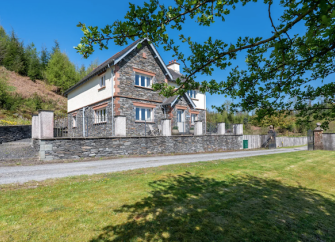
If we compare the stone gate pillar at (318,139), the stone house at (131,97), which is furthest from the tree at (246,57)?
the stone gate pillar at (318,139)

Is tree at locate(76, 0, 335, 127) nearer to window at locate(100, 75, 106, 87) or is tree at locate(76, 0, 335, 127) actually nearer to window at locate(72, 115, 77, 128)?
window at locate(100, 75, 106, 87)

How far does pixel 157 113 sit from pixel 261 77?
15.6m

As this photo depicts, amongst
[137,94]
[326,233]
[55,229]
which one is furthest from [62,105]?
[326,233]

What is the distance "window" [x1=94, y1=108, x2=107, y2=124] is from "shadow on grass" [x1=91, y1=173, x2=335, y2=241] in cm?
1414

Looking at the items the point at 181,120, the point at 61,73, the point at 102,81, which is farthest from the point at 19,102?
the point at 181,120

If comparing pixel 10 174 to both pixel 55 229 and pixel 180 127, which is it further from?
pixel 180 127

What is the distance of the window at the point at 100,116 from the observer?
17484mm

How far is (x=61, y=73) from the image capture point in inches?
1452

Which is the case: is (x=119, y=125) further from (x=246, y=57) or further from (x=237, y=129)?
(x=237, y=129)

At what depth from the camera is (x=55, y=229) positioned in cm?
264

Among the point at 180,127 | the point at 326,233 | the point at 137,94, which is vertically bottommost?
the point at 326,233

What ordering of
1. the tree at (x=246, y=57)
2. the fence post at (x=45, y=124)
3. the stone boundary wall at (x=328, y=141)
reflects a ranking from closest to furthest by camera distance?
the tree at (x=246, y=57) → the fence post at (x=45, y=124) → the stone boundary wall at (x=328, y=141)

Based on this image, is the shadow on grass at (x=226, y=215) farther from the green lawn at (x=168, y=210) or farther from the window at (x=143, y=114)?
the window at (x=143, y=114)

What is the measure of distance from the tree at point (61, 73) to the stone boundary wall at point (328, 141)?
4083 cm
